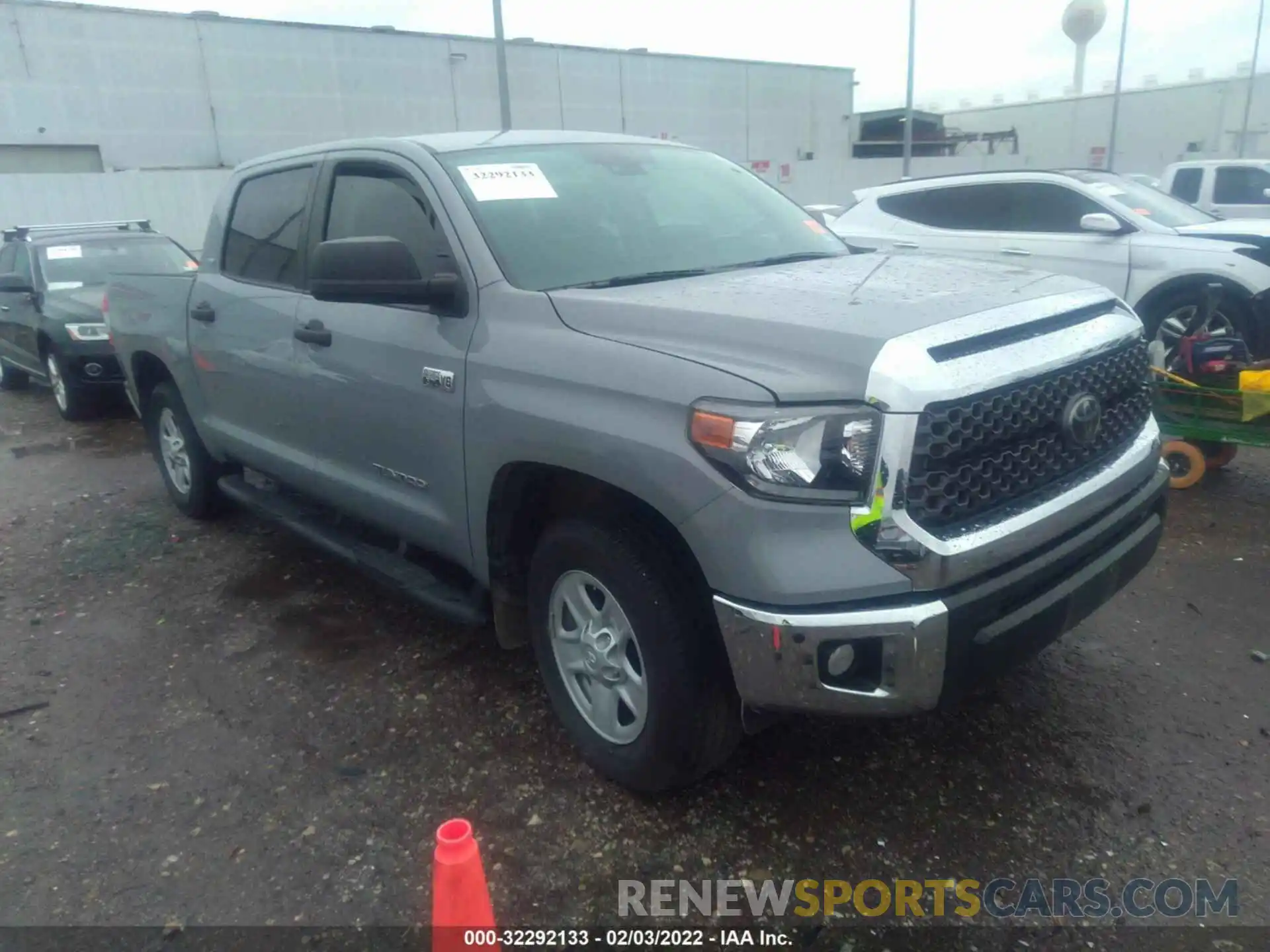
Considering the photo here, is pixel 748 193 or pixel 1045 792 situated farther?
pixel 748 193

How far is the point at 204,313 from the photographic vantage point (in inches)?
183

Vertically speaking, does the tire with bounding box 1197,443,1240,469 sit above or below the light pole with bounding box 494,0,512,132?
below

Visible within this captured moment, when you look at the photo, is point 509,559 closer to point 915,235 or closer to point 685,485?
point 685,485

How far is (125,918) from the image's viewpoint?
8.44 feet

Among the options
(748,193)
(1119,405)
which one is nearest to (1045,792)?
(1119,405)

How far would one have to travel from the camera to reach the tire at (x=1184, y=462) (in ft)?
17.6

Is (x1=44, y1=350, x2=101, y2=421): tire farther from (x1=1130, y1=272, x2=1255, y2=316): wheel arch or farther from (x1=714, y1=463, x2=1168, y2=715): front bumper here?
(x1=1130, y1=272, x2=1255, y2=316): wheel arch

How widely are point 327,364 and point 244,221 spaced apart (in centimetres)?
141

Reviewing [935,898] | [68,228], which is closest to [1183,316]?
[935,898]

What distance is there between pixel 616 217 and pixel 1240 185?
14.4m

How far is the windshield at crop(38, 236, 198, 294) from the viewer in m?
9.29

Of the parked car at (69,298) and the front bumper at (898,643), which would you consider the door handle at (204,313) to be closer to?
the front bumper at (898,643)

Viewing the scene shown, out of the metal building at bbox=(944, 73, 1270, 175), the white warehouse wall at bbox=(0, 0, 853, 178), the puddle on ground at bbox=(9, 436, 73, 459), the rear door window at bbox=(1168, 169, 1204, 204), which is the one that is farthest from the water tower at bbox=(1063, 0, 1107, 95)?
the puddle on ground at bbox=(9, 436, 73, 459)

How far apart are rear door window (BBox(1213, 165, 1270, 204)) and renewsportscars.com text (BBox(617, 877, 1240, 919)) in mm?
14726
